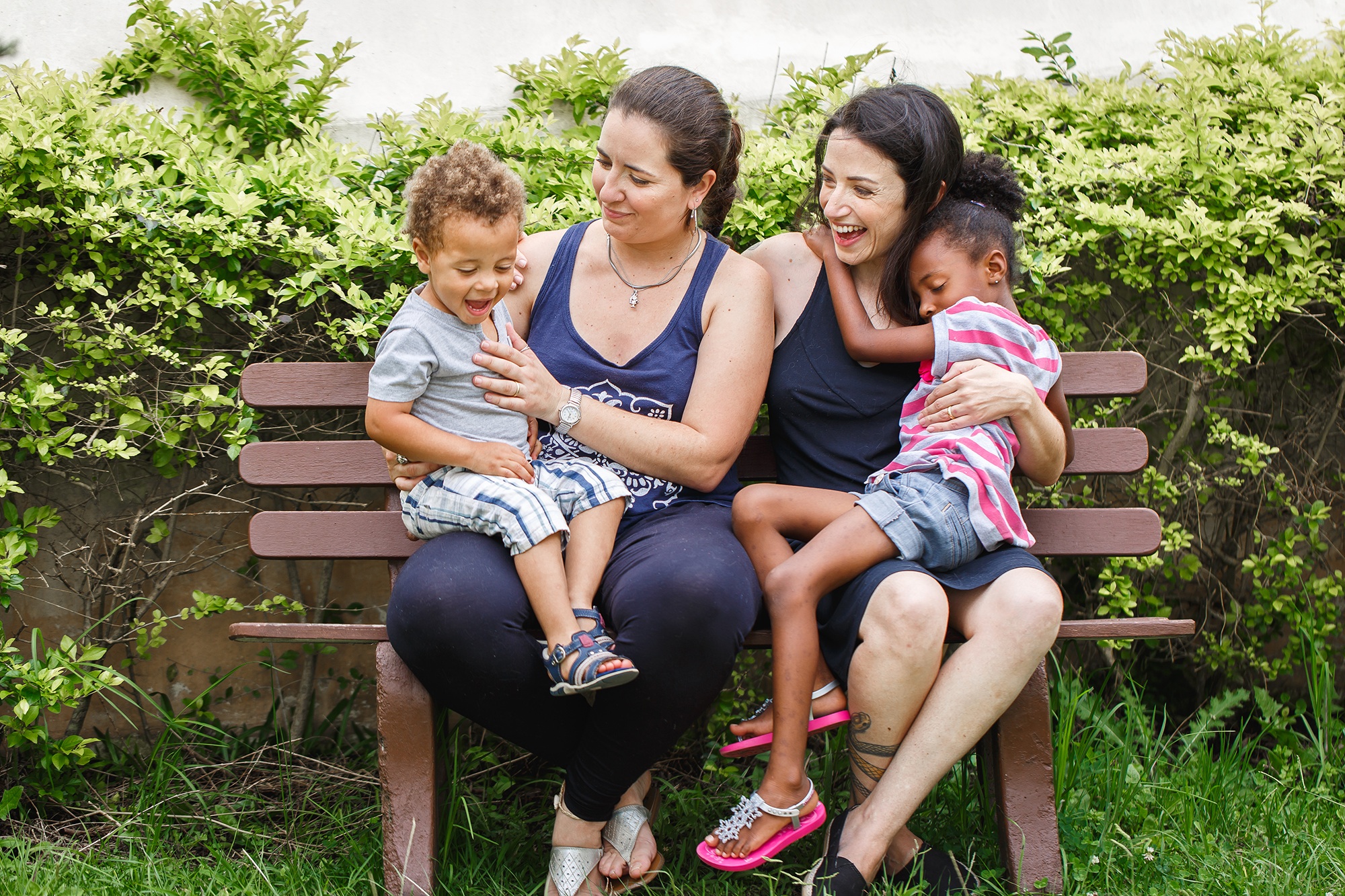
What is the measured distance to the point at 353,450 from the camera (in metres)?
2.50

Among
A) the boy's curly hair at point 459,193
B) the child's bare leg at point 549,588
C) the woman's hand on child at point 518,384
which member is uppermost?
the boy's curly hair at point 459,193

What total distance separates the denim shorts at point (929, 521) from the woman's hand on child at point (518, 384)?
2.28 feet

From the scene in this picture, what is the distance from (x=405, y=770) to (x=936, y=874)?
1.10m

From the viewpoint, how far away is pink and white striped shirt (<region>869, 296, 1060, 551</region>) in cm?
220

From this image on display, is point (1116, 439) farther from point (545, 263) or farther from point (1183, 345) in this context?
point (545, 263)

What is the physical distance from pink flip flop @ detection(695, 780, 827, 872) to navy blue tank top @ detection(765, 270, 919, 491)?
2.43 ft

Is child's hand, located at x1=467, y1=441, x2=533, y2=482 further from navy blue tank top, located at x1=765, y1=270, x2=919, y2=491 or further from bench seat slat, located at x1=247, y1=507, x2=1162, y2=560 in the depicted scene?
navy blue tank top, located at x1=765, y1=270, x2=919, y2=491

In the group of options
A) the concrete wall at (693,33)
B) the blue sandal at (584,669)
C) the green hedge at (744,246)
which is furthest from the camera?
the concrete wall at (693,33)

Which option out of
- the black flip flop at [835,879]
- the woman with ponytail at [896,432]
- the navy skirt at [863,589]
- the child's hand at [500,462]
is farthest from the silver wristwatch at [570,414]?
the black flip flop at [835,879]

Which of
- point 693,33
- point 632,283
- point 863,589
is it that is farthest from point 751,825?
point 693,33

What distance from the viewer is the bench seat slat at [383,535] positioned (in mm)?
2436

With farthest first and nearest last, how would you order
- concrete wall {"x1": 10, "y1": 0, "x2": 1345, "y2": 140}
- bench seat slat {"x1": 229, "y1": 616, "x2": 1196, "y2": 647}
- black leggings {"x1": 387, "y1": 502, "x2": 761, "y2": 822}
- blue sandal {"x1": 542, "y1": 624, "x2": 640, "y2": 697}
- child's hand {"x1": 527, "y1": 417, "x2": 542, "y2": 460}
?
concrete wall {"x1": 10, "y1": 0, "x2": 1345, "y2": 140} → child's hand {"x1": 527, "y1": 417, "x2": 542, "y2": 460} → bench seat slat {"x1": 229, "y1": 616, "x2": 1196, "y2": 647} → black leggings {"x1": 387, "y1": 502, "x2": 761, "y2": 822} → blue sandal {"x1": 542, "y1": 624, "x2": 640, "y2": 697}

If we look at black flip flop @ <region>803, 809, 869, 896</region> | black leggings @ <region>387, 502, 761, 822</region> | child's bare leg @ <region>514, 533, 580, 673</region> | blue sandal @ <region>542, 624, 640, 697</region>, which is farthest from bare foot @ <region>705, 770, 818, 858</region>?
child's bare leg @ <region>514, 533, 580, 673</region>

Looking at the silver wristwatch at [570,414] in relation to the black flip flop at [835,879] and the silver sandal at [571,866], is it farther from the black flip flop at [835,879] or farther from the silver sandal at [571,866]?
the black flip flop at [835,879]
